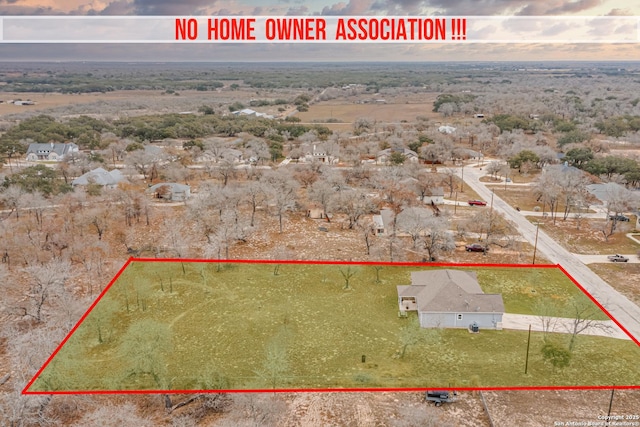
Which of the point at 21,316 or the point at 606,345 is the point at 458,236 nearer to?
the point at 606,345

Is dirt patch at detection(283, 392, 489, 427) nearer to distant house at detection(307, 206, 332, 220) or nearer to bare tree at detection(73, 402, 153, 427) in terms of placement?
bare tree at detection(73, 402, 153, 427)

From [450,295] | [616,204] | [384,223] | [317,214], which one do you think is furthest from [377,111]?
[450,295]

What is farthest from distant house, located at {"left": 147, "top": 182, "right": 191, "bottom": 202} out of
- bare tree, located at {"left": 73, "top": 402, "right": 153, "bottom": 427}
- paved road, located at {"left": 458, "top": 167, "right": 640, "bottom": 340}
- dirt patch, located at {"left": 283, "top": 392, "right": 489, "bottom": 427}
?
dirt patch, located at {"left": 283, "top": 392, "right": 489, "bottom": 427}

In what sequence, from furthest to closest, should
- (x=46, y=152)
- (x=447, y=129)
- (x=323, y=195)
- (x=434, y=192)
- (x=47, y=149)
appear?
1. (x=447, y=129)
2. (x=47, y=149)
3. (x=46, y=152)
4. (x=434, y=192)
5. (x=323, y=195)

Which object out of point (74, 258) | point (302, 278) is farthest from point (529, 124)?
point (74, 258)

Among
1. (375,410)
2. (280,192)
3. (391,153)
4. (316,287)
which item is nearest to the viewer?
(375,410)

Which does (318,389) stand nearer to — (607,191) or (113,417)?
(113,417)
